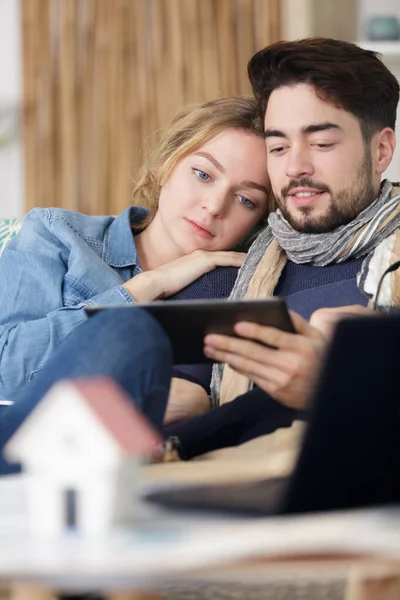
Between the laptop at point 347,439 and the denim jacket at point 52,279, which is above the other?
the laptop at point 347,439

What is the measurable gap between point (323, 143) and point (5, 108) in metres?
2.24

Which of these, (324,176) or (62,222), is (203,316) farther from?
(62,222)

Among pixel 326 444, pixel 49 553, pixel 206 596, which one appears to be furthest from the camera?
pixel 206 596

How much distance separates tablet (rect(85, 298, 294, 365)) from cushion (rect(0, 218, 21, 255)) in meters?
1.13

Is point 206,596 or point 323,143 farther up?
point 323,143

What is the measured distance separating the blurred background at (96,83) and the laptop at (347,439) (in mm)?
Result: 3126

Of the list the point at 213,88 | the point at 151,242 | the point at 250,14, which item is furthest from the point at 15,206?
the point at 151,242

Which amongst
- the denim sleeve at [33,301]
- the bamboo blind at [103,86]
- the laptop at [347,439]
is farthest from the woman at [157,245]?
the bamboo blind at [103,86]

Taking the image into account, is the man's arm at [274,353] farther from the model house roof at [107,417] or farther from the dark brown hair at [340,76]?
the dark brown hair at [340,76]

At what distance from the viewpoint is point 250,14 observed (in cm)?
412

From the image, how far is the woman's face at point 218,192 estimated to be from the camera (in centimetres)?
230

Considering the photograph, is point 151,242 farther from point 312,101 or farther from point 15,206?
point 15,206

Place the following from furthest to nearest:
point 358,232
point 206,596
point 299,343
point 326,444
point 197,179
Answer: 1. point 197,179
2. point 358,232
3. point 206,596
4. point 299,343
5. point 326,444

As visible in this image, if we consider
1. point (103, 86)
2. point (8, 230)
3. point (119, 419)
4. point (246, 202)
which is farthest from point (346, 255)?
point (103, 86)
